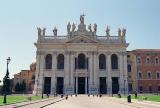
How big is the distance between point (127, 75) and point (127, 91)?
6.11 m

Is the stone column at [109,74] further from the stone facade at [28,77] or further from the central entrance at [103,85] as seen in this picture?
the stone facade at [28,77]

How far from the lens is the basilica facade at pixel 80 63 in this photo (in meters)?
89.1

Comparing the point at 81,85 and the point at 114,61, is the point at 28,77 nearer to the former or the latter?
the point at 81,85

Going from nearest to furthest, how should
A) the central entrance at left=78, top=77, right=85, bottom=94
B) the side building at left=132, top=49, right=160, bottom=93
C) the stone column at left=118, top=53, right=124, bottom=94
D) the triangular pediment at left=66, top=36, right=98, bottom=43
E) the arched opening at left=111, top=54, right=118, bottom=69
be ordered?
the stone column at left=118, top=53, right=124, bottom=94 → the central entrance at left=78, top=77, right=85, bottom=94 → the triangular pediment at left=66, top=36, right=98, bottom=43 → the arched opening at left=111, top=54, right=118, bottom=69 → the side building at left=132, top=49, right=160, bottom=93

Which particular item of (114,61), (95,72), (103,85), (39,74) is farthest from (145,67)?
(39,74)

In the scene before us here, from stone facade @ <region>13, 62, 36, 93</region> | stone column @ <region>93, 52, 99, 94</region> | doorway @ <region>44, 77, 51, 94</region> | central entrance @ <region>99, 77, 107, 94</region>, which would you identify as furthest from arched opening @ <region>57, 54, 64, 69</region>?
stone facade @ <region>13, 62, 36, 93</region>

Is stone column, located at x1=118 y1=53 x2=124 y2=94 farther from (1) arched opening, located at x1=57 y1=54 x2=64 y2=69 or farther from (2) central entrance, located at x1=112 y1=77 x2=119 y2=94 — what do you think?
(1) arched opening, located at x1=57 y1=54 x2=64 y2=69

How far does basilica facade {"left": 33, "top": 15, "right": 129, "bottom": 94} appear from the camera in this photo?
89131 millimetres

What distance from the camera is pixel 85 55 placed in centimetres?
9106

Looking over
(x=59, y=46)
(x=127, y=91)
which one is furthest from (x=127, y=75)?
(x=59, y=46)

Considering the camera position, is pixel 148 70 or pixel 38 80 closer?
pixel 38 80

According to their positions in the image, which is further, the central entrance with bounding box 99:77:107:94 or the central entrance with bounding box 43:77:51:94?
the central entrance with bounding box 99:77:107:94

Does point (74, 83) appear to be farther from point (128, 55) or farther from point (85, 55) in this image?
point (128, 55)

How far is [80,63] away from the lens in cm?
9244
